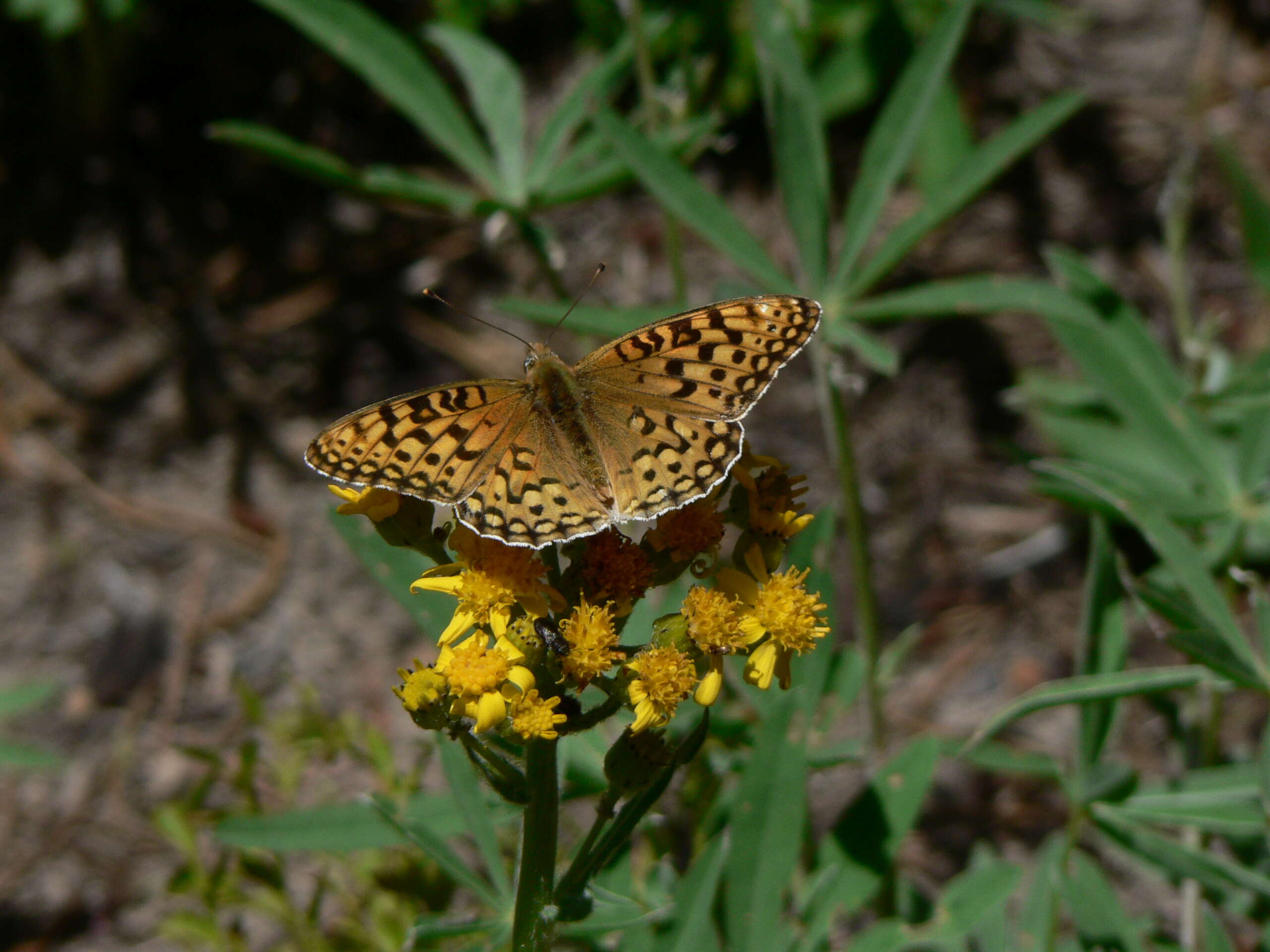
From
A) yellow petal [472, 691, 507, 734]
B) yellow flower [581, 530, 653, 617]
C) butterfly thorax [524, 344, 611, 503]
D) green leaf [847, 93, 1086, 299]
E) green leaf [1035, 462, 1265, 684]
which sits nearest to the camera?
yellow petal [472, 691, 507, 734]

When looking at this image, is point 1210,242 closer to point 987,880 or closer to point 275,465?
point 987,880

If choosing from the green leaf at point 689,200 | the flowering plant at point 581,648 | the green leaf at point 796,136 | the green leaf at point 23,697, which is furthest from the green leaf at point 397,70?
the green leaf at point 23,697

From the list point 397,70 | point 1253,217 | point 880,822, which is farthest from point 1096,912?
point 397,70

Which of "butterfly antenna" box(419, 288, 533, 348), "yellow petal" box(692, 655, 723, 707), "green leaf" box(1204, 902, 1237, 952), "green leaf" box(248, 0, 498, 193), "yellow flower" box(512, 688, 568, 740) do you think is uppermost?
"green leaf" box(248, 0, 498, 193)

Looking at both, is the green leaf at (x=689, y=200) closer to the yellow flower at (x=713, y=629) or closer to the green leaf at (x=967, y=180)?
the green leaf at (x=967, y=180)

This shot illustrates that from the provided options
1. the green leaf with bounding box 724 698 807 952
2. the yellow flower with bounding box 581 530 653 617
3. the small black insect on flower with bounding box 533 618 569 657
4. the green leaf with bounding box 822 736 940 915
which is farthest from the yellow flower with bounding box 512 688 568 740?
the green leaf with bounding box 822 736 940 915

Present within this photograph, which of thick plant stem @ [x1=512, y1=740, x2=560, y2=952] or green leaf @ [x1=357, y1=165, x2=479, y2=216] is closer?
thick plant stem @ [x1=512, y1=740, x2=560, y2=952]

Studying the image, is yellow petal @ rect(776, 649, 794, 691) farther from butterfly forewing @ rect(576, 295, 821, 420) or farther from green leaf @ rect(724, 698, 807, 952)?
butterfly forewing @ rect(576, 295, 821, 420)
